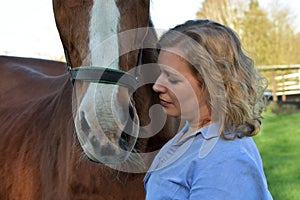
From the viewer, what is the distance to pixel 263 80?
1546 millimetres

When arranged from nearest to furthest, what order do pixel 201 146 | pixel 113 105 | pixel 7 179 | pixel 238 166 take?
pixel 238 166 < pixel 201 146 < pixel 113 105 < pixel 7 179

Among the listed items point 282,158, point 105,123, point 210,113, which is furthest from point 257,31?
point 210,113

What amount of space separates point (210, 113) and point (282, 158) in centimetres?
549

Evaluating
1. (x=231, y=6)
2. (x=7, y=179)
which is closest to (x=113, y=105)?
(x=7, y=179)

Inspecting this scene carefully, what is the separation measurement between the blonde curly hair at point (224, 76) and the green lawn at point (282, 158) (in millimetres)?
1849

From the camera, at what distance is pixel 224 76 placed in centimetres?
139

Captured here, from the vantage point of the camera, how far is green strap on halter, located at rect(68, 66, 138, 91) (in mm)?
1783

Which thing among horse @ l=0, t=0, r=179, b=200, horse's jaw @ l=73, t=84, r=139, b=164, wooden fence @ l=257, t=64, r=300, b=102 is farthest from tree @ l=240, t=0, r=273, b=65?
horse's jaw @ l=73, t=84, r=139, b=164

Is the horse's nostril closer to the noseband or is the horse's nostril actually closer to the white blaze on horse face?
the white blaze on horse face

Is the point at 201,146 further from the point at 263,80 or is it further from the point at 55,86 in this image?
the point at 55,86

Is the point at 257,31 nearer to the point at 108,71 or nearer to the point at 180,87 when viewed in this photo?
the point at 108,71

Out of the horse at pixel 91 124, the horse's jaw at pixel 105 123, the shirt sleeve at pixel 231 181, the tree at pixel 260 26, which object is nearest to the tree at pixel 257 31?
the tree at pixel 260 26

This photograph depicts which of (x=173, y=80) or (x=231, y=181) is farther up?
(x=173, y=80)

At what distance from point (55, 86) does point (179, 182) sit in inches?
86.1
